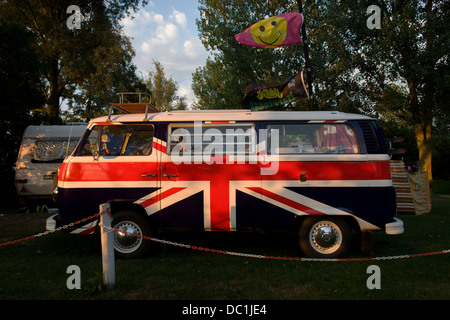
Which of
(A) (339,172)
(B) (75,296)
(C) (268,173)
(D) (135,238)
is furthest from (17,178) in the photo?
(A) (339,172)

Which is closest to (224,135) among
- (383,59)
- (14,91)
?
(14,91)

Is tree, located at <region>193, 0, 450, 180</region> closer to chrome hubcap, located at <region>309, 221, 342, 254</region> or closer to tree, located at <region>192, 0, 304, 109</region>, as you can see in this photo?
tree, located at <region>192, 0, 304, 109</region>

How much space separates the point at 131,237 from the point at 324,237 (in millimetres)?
3285

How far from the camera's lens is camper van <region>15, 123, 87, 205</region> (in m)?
10.2

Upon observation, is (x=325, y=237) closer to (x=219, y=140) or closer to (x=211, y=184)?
(x=211, y=184)

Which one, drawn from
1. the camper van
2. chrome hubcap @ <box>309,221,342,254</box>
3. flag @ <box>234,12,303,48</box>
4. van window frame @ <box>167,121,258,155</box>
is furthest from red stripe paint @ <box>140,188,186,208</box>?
the camper van

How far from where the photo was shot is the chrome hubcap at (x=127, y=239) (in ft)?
17.7

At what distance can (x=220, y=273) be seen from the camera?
15.7ft

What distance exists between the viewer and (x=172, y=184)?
5352mm

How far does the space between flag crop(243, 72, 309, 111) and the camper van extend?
6.03 metres

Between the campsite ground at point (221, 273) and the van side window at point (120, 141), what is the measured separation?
6.06 ft

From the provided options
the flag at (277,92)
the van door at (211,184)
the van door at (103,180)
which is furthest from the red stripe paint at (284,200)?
the flag at (277,92)

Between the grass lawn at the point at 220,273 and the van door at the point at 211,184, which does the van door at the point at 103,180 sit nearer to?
the van door at the point at 211,184
